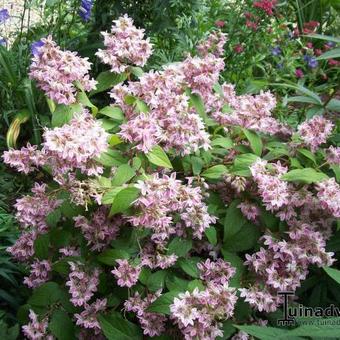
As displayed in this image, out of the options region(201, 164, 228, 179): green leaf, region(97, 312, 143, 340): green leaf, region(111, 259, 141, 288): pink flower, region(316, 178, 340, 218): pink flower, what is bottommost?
region(97, 312, 143, 340): green leaf

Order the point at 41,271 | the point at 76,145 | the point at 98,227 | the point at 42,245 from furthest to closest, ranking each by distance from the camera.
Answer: the point at 41,271 → the point at 42,245 → the point at 98,227 → the point at 76,145

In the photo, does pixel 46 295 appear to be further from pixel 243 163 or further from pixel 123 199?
pixel 243 163

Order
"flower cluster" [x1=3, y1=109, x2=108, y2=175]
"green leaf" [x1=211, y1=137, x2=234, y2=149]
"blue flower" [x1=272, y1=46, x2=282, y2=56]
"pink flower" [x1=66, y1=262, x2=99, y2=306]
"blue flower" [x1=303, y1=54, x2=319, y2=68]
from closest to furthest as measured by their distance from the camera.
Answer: "flower cluster" [x1=3, y1=109, x2=108, y2=175]
"pink flower" [x1=66, y1=262, x2=99, y2=306]
"green leaf" [x1=211, y1=137, x2=234, y2=149]
"blue flower" [x1=303, y1=54, x2=319, y2=68]
"blue flower" [x1=272, y1=46, x2=282, y2=56]

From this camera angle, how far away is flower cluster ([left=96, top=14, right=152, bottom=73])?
80.4 inches

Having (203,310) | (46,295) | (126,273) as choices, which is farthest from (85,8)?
(203,310)

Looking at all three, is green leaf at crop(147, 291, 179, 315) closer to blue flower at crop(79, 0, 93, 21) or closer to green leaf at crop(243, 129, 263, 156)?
green leaf at crop(243, 129, 263, 156)

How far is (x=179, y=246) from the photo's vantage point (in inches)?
76.1

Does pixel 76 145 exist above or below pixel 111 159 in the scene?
above

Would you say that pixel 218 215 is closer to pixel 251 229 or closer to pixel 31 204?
pixel 251 229

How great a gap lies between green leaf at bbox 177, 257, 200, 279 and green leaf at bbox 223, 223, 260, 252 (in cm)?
12

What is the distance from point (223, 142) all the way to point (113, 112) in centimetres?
41

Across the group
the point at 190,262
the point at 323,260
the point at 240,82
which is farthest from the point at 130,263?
the point at 240,82

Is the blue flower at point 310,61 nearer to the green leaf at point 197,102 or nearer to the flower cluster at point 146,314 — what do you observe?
the green leaf at point 197,102

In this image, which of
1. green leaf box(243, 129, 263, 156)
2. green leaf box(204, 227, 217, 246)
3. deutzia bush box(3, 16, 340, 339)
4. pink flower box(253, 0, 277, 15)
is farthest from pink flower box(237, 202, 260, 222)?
pink flower box(253, 0, 277, 15)
